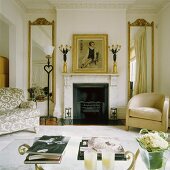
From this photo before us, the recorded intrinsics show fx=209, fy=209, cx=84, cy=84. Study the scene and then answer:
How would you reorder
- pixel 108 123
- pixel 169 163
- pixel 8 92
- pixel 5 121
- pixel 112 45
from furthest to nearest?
pixel 112 45 < pixel 108 123 < pixel 8 92 < pixel 5 121 < pixel 169 163

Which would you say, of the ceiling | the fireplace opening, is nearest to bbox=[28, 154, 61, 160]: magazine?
the fireplace opening

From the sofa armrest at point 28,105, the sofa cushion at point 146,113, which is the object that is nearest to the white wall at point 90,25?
the sofa armrest at point 28,105

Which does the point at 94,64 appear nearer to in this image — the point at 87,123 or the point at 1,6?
the point at 87,123

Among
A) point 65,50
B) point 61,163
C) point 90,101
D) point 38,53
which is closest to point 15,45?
point 38,53

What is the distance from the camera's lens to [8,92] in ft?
13.7

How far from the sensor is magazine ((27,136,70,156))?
1820mm

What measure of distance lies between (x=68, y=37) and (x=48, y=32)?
23.0 inches

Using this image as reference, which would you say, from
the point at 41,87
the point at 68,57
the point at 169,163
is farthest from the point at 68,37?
the point at 169,163

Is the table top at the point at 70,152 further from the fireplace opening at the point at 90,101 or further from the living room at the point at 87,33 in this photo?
the living room at the point at 87,33

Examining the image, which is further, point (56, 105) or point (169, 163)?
point (56, 105)

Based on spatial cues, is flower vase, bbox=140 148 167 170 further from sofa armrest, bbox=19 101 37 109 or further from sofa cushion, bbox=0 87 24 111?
sofa cushion, bbox=0 87 24 111

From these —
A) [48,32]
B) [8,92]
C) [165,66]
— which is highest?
[48,32]

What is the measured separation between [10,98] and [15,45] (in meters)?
1.53

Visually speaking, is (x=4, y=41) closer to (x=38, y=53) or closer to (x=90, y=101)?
(x=38, y=53)
